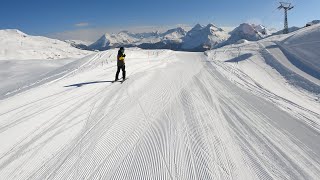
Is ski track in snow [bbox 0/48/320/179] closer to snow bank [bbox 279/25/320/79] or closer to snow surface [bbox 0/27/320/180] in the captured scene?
snow surface [bbox 0/27/320/180]

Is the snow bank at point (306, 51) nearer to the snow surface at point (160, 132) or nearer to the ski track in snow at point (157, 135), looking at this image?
the snow surface at point (160, 132)

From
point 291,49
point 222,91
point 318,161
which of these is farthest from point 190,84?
point 291,49

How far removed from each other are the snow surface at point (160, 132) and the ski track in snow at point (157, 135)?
0.07ft

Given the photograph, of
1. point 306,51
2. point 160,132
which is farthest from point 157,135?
point 306,51

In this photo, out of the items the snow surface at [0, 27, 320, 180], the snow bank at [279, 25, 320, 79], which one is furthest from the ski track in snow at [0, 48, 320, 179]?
the snow bank at [279, 25, 320, 79]

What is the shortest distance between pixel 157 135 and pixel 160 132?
227 millimetres

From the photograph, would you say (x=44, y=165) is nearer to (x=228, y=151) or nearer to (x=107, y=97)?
(x=228, y=151)

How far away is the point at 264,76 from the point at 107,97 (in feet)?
33.0

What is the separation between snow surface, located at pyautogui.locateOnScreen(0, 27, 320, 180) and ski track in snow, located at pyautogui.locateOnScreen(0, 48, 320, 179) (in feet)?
0.07

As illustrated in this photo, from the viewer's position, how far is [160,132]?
25.5ft

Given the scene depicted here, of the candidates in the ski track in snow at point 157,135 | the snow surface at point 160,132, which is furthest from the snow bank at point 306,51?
the ski track in snow at point 157,135

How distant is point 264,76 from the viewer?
1795cm

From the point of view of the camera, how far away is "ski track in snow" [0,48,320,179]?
231 inches

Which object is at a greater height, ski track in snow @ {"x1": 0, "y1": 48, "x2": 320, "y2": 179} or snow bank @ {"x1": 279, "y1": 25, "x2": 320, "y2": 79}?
snow bank @ {"x1": 279, "y1": 25, "x2": 320, "y2": 79}
